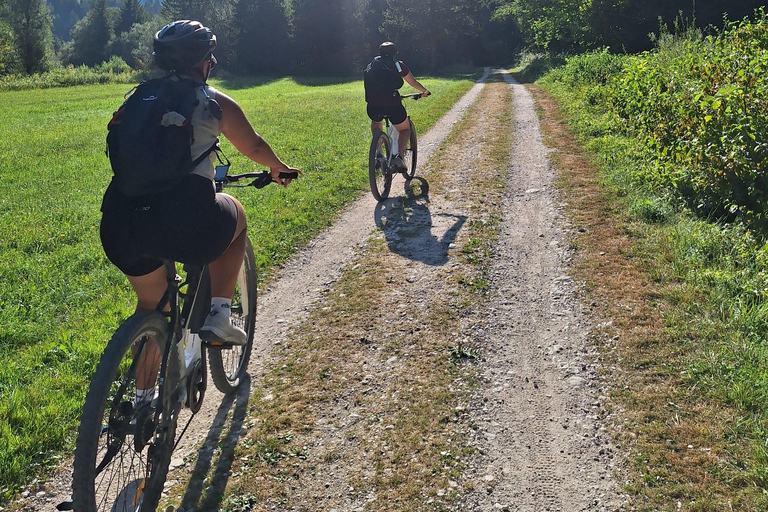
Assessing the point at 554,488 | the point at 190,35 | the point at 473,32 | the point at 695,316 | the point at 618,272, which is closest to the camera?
the point at 190,35

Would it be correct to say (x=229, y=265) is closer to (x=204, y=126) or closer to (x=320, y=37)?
(x=204, y=126)

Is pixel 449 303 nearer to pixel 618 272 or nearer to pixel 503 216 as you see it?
pixel 618 272

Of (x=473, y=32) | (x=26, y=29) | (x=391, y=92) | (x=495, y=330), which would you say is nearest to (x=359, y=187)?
(x=391, y=92)

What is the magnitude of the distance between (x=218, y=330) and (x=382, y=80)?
5.95 m

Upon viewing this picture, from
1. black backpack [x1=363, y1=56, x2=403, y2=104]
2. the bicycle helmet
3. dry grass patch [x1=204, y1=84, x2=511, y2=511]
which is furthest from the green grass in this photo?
the bicycle helmet

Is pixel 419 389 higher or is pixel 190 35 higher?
pixel 190 35

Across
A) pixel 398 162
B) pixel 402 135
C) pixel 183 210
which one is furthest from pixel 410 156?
pixel 183 210

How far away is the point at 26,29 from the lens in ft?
218

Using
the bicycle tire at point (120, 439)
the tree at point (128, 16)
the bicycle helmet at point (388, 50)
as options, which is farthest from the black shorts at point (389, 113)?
the tree at point (128, 16)

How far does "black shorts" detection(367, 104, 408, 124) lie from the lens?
8500 millimetres

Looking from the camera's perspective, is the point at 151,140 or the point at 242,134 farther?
the point at 242,134

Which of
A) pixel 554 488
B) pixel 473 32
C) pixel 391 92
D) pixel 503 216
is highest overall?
pixel 473 32

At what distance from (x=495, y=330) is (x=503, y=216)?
3.25m

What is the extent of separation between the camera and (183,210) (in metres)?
2.75
